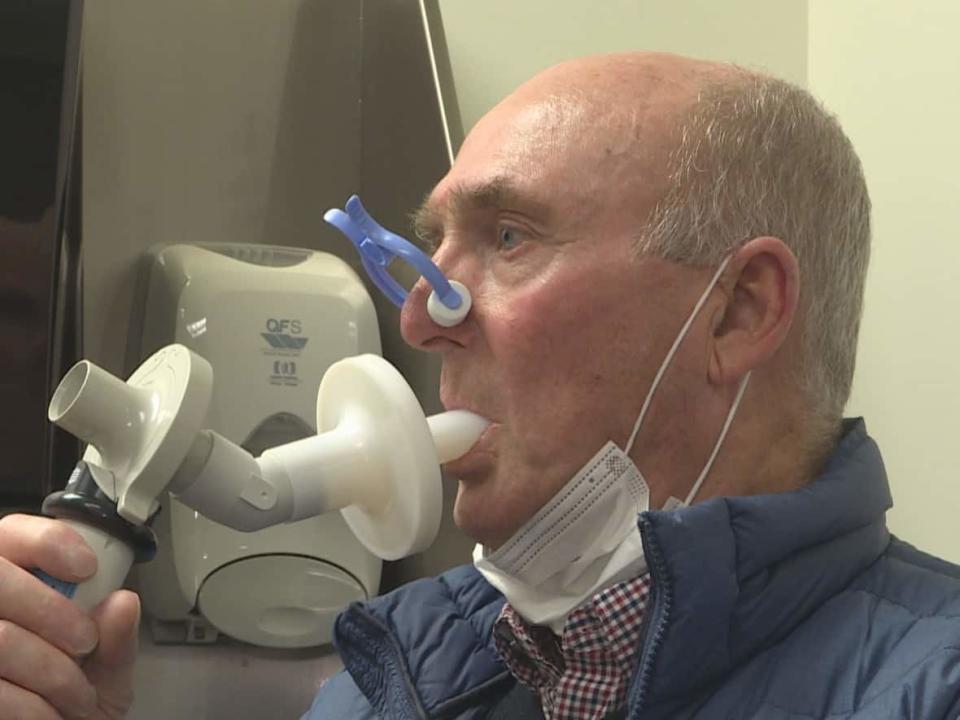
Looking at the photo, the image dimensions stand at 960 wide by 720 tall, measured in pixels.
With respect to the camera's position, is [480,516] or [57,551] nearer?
[57,551]

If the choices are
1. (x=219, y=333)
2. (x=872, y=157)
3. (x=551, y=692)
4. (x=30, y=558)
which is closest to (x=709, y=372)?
(x=551, y=692)

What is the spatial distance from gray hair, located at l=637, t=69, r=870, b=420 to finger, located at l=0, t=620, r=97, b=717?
0.55 meters

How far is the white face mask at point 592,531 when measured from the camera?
3.16 feet

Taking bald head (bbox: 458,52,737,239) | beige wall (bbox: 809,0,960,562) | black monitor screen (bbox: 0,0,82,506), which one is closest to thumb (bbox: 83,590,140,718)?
black monitor screen (bbox: 0,0,82,506)

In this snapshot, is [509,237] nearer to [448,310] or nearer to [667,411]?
[448,310]

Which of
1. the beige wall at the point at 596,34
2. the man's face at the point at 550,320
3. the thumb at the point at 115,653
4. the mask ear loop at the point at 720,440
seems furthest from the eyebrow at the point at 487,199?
the beige wall at the point at 596,34

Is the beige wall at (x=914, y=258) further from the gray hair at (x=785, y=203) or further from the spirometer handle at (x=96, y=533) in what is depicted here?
the spirometer handle at (x=96, y=533)

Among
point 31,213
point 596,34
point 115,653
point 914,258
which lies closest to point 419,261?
point 115,653

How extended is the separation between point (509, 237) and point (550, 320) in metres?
0.09

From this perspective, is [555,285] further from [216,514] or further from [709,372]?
[216,514]

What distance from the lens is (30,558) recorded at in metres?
0.82

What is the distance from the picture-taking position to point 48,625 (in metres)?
0.82

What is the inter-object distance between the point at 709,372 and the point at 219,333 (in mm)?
654

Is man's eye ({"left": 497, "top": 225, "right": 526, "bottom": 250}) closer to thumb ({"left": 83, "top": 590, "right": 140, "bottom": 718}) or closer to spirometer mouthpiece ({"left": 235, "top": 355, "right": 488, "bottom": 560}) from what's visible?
spirometer mouthpiece ({"left": 235, "top": 355, "right": 488, "bottom": 560})
